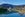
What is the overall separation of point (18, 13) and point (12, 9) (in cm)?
23

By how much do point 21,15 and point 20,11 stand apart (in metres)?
0.13

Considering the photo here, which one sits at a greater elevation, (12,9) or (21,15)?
(12,9)

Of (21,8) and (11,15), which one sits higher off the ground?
(21,8)

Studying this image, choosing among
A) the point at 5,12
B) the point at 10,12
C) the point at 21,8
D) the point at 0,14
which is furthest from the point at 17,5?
the point at 0,14

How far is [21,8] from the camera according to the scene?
1.51 metres

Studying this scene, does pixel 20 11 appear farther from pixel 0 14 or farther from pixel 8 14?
pixel 0 14

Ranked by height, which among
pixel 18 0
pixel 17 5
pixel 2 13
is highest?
pixel 18 0

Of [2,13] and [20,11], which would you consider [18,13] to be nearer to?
[20,11]

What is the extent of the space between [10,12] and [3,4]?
13.0 inches

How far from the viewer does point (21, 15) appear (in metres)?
1.52

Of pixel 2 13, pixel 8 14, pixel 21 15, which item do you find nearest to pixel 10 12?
pixel 8 14

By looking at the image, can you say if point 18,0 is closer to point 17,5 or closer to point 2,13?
point 17,5

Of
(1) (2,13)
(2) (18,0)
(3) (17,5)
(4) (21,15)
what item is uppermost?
(2) (18,0)

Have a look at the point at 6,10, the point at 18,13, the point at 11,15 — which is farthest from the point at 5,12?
the point at 18,13
